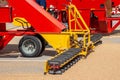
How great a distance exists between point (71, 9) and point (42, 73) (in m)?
3.76

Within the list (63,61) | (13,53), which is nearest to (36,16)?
(13,53)

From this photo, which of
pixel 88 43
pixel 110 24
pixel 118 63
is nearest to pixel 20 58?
pixel 88 43

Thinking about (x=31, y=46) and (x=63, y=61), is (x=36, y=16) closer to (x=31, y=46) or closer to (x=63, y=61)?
(x=31, y=46)

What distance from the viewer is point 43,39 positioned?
12320 millimetres

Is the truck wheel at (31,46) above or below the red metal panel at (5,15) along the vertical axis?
below

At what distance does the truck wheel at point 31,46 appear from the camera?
1220 cm

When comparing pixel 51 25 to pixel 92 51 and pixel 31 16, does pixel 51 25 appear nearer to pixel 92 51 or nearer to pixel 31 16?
pixel 31 16

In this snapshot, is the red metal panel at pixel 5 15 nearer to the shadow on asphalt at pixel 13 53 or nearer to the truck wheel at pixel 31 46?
the truck wheel at pixel 31 46

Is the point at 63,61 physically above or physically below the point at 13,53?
above

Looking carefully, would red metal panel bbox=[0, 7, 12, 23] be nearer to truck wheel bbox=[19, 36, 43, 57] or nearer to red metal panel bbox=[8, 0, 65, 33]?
red metal panel bbox=[8, 0, 65, 33]

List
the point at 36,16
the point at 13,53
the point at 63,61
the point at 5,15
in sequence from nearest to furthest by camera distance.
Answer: the point at 63,61 < the point at 36,16 < the point at 5,15 < the point at 13,53

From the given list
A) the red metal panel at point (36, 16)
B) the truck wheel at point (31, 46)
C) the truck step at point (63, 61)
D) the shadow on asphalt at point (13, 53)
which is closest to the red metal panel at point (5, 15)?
the red metal panel at point (36, 16)

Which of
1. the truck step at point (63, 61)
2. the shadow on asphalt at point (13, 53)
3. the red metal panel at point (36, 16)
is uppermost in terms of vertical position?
the red metal panel at point (36, 16)

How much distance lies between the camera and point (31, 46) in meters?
12.3
